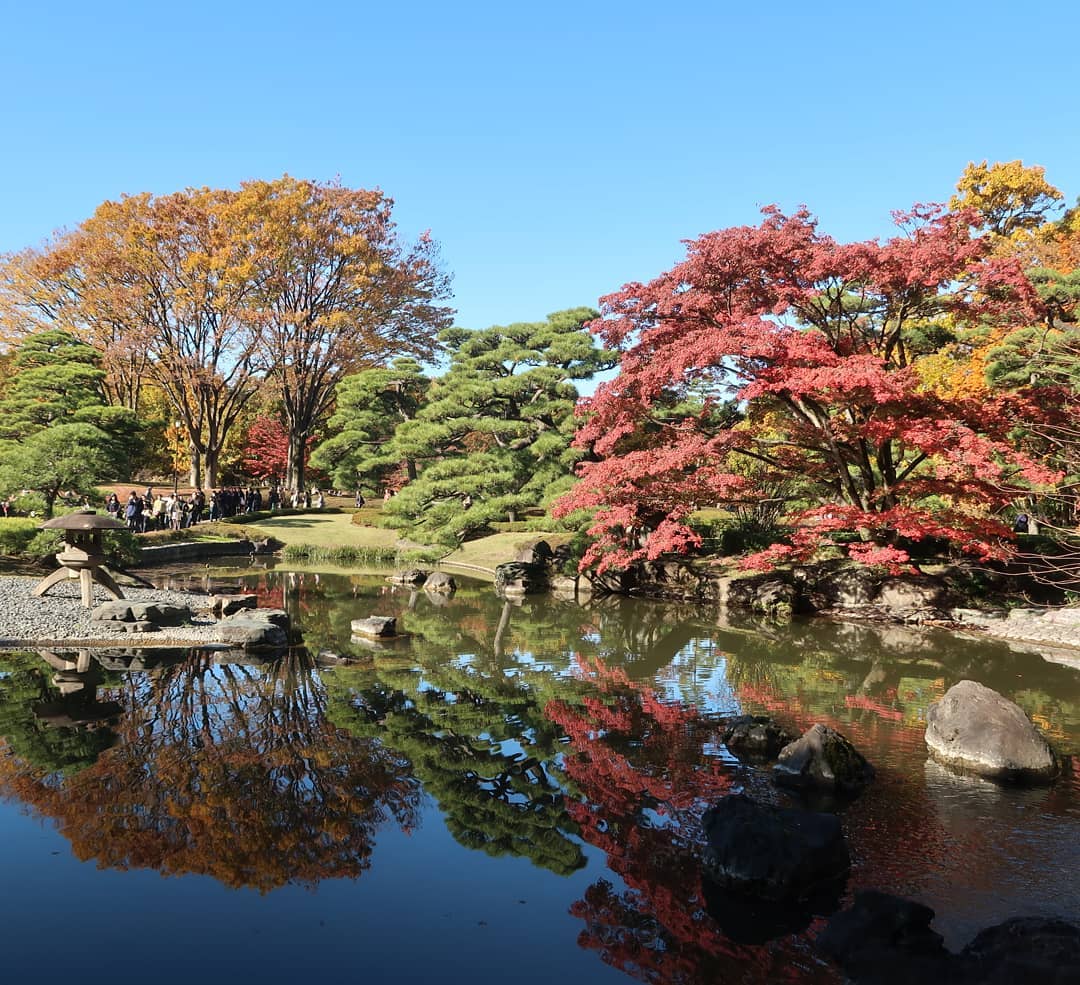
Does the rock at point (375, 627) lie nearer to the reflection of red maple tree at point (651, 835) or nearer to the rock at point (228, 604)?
the rock at point (228, 604)

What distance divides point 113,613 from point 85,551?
6.53 ft

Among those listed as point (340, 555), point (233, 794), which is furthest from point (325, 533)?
point (233, 794)

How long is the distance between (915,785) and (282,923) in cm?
580

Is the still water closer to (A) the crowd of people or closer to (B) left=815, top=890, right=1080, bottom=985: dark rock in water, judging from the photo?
(B) left=815, top=890, right=1080, bottom=985: dark rock in water

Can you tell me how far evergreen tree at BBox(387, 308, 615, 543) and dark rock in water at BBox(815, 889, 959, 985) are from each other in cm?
1780

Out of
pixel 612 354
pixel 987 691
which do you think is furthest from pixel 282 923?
pixel 612 354

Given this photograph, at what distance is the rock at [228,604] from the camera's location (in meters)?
15.5

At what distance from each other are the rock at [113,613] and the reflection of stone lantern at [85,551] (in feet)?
4.08

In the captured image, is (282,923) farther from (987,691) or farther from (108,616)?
(108,616)

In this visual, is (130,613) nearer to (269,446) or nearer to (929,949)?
(929,949)

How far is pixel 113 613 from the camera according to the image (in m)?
13.4

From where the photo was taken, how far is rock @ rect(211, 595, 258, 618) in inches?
610

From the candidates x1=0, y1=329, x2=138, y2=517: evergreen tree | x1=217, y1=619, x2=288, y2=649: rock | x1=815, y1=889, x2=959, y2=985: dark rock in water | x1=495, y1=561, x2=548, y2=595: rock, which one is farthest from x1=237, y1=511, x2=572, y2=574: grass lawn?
x1=815, y1=889, x2=959, y2=985: dark rock in water

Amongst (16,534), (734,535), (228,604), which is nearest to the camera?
(228,604)
